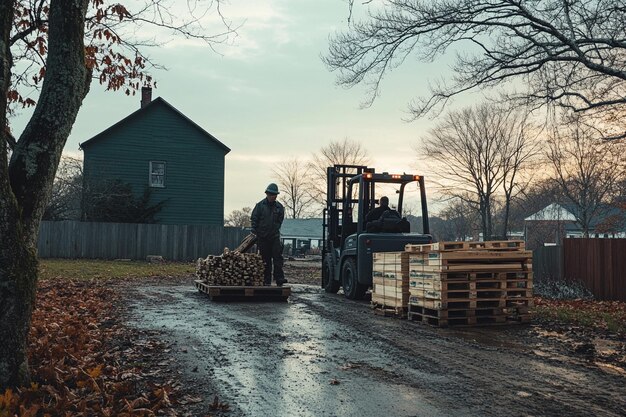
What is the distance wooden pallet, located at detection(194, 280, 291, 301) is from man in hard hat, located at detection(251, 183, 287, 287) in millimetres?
609

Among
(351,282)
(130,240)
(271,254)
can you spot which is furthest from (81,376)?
(130,240)

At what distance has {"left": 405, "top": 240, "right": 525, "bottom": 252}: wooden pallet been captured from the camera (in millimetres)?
10141

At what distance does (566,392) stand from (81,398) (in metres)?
4.38

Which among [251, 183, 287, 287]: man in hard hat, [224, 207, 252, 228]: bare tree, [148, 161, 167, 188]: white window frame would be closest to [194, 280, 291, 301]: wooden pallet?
[251, 183, 287, 287]: man in hard hat

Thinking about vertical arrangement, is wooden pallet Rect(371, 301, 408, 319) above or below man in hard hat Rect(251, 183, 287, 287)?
below

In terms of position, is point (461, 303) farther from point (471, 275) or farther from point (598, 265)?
point (598, 265)

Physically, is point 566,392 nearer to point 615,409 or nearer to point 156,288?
point 615,409

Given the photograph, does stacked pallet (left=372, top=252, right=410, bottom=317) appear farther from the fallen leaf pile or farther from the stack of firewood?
the fallen leaf pile

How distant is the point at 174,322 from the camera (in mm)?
9820

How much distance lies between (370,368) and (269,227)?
7.68m

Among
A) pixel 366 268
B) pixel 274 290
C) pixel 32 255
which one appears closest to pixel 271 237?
pixel 274 290

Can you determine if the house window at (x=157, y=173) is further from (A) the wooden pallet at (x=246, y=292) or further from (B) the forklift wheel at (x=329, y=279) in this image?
(A) the wooden pallet at (x=246, y=292)

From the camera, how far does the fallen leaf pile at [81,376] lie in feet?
16.0

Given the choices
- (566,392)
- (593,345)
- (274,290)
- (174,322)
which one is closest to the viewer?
(566,392)
